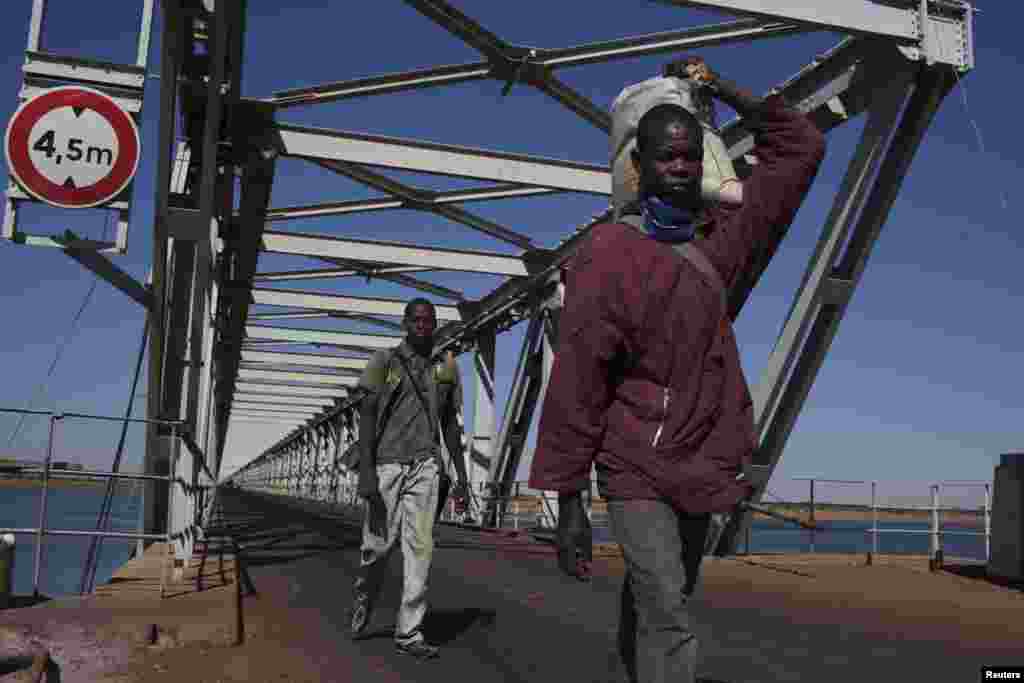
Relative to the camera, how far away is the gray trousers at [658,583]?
95.3 inches

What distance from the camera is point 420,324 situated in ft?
19.4

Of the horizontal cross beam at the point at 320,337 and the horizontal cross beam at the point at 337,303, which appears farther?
the horizontal cross beam at the point at 320,337

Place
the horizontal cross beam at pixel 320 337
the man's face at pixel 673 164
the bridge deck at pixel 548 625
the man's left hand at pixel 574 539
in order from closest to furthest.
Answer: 1. the man's left hand at pixel 574 539
2. the man's face at pixel 673 164
3. the bridge deck at pixel 548 625
4. the horizontal cross beam at pixel 320 337

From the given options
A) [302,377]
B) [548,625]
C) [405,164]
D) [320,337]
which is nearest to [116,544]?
[302,377]

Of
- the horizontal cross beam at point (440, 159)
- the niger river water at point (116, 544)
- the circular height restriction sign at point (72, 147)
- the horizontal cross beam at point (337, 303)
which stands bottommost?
the niger river water at point (116, 544)

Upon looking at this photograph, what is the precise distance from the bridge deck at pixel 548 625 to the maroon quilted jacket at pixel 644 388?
2567mm

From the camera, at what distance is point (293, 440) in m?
64.9

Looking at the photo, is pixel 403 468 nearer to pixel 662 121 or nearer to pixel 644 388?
pixel 644 388

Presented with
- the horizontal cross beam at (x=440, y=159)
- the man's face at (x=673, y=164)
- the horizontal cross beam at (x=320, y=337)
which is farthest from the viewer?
the horizontal cross beam at (x=320, y=337)

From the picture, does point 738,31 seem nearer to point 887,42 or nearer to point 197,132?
point 887,42

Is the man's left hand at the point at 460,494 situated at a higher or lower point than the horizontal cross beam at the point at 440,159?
lower

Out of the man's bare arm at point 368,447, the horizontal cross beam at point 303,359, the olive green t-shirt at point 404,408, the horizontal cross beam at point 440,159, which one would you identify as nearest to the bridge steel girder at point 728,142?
the horizontal cross beam at point 440,159

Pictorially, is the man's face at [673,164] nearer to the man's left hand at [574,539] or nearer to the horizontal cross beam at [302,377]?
the man's left hand at [574,539]

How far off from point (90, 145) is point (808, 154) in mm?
6070
